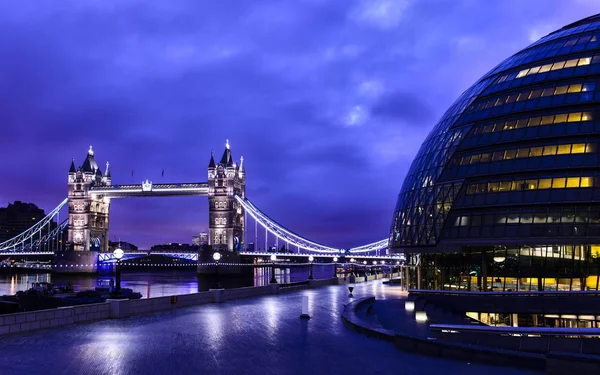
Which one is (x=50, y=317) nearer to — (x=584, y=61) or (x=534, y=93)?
(x=534, y=93)

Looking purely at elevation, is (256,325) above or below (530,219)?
below

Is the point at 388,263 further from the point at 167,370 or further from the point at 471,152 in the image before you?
the point at 167,370

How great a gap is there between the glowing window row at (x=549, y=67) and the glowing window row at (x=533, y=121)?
6.10m

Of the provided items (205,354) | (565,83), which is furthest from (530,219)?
(205,354)

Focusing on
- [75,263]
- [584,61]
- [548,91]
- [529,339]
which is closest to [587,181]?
[548,91]

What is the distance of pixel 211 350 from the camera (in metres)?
22.2

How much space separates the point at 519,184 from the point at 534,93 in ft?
31.7

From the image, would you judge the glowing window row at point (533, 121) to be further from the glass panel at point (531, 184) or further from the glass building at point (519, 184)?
the glass panel at point (531, 184)

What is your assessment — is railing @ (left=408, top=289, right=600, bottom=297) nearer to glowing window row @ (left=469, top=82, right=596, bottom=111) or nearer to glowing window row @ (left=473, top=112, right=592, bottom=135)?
glowing window row @ (left=473, top=112, right=592, bottom=135)

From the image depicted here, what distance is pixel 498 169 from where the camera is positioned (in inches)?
1896

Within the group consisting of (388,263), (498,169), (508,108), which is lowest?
(388,263)

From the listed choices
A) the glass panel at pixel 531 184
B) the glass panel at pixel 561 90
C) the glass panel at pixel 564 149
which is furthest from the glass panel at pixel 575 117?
the glass panel at pixel 531 184

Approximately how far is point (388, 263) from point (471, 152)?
10332cm

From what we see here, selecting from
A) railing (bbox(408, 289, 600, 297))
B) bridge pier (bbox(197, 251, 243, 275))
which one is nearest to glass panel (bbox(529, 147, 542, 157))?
railing (bbox(408, 289, 600, 297))
